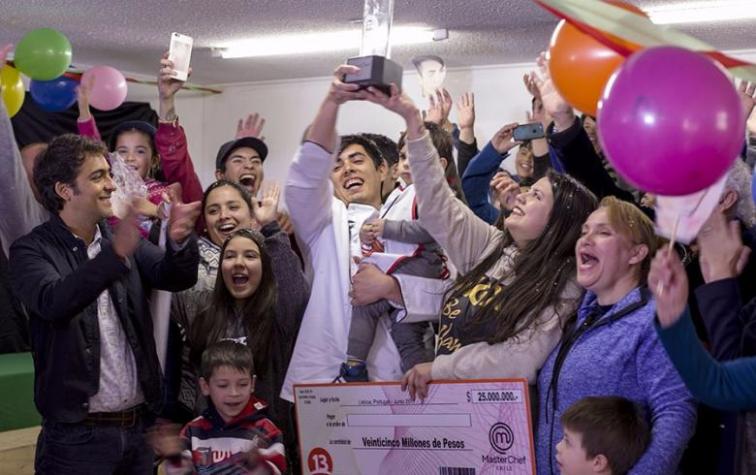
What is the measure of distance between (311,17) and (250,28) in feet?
2.03

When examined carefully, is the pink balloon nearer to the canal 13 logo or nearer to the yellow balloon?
the yellow balloon

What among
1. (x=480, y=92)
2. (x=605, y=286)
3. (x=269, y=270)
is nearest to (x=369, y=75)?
(x=605, y=286)

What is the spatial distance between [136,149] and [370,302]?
1.70 meters

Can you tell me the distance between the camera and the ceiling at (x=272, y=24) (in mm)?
6363

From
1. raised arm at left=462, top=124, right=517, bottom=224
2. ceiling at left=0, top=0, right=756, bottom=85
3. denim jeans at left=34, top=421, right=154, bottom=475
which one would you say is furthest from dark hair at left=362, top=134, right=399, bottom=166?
ceiling at left=0, top=0, right=756, bottom=85

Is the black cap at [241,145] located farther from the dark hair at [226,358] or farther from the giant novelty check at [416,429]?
the giant novelty check at [416,429]

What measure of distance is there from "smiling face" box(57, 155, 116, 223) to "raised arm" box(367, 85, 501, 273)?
94 centimetres

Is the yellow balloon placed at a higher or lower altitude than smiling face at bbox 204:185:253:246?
higher

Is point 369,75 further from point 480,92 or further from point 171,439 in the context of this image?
point 480,92

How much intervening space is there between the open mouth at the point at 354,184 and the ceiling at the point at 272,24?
326cm

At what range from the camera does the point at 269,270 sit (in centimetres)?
306

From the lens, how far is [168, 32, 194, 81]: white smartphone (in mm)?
3568

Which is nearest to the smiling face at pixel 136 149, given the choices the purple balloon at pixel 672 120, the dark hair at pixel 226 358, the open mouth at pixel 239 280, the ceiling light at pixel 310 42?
the open mouth at pixel 239 280

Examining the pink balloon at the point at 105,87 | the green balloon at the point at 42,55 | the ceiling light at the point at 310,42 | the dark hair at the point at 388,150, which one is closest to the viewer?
the dark hair at the point at 388,150
